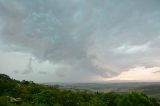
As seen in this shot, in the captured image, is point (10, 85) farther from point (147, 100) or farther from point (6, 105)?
point (147, 100)

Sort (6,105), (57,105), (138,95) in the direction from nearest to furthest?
(6,105) → (57,105) → (138,95)

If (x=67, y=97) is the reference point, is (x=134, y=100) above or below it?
below

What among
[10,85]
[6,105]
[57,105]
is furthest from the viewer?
[10,85]

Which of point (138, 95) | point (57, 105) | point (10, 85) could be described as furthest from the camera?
point (10, 85)

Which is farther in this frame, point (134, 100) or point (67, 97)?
point (67, 97)

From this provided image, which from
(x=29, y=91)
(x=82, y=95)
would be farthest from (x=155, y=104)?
(x=29, y=91)

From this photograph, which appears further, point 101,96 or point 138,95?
point 101,96

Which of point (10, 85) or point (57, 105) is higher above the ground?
point (10, 85)

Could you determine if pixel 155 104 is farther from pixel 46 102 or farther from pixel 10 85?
pixel 10 85

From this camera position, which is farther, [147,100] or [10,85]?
[10,85]
